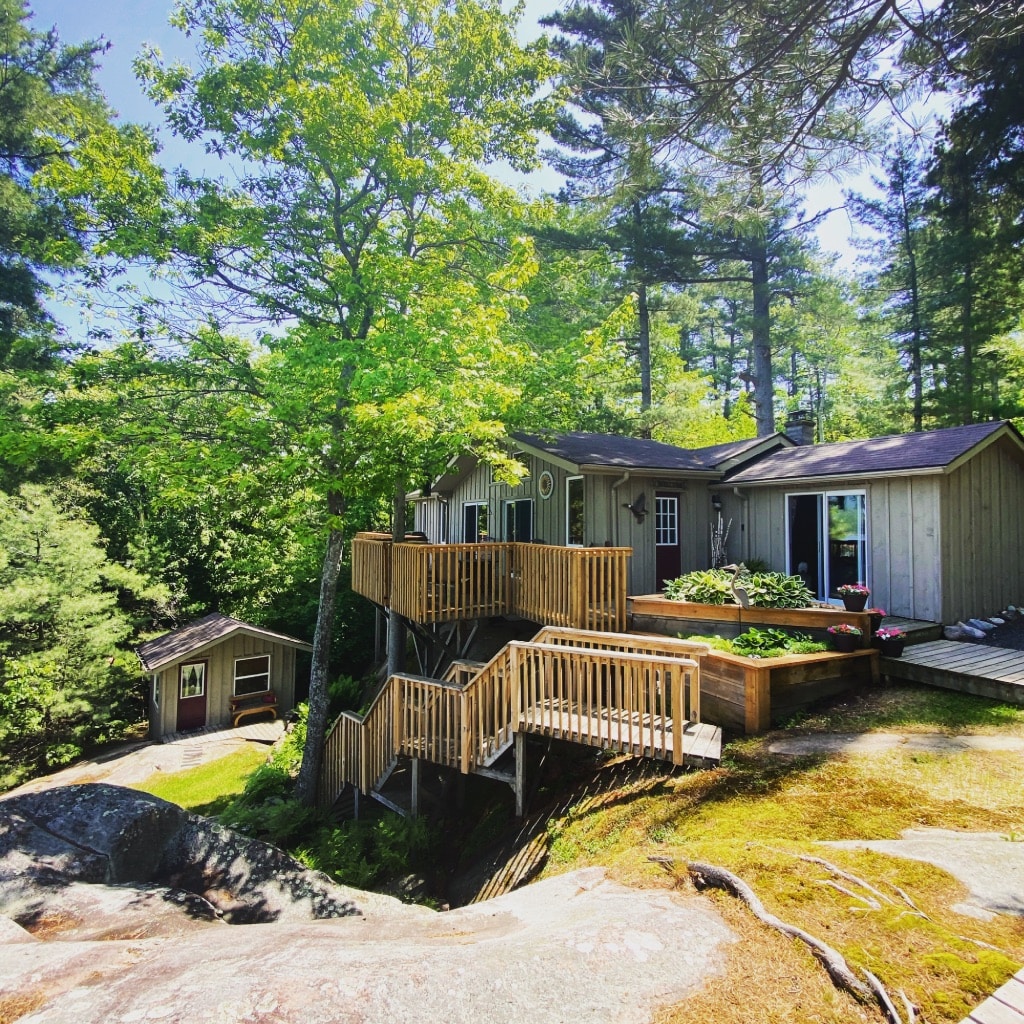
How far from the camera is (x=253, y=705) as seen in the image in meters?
15.4

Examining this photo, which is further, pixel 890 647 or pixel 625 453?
pixel 625 453

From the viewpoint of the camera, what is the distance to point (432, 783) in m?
9.34

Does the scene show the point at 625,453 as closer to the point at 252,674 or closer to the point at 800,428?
the point at 800,428

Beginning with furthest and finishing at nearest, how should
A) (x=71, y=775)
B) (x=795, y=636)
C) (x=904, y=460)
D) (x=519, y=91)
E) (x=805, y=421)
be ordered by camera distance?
(x=805, y=421), (x=71, y=775), (x=519, y=91), (x=904, y=460), (x=795, y=636)

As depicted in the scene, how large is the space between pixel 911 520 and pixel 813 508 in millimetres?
1666

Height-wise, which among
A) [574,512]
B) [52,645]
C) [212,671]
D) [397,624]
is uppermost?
[574,512]

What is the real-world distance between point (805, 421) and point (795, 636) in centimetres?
846

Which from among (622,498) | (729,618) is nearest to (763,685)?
(729,618)

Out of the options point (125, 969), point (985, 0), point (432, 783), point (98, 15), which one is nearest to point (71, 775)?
point (432, 783)

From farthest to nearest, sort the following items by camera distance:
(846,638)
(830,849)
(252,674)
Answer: (252,674) → (846,638) → (830,849)

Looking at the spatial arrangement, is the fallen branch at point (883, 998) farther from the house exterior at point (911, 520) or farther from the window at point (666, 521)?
the window at point (666, 521)

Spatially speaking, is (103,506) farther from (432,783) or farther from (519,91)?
(519,91)

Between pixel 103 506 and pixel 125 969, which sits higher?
pixel 103 506

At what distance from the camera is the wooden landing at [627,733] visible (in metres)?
4.91
